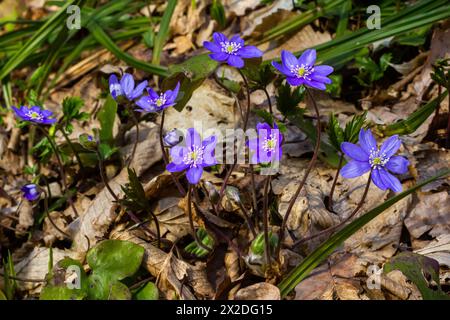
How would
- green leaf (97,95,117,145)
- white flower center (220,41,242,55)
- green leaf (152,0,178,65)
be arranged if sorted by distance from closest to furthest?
white flower center (220,41,242,55) < green leaf (97,95,117,145) < green leaf (152,0,178,65)

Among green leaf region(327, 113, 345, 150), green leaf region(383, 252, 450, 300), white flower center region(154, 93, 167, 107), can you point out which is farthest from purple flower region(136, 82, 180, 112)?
green leaf region(383, 252, 450, 300)

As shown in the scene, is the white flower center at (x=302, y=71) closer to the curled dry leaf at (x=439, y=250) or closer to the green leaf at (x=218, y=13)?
the curled dry leaf at (x=439, y=250)

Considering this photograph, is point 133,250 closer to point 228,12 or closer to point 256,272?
point 256,272

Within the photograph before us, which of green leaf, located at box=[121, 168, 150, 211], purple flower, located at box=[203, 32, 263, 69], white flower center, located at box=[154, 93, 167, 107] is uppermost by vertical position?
purple flower, located at box=[203, 32, 263, 69]

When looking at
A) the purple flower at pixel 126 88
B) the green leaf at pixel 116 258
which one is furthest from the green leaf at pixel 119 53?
the green leaf at pixel 116 258

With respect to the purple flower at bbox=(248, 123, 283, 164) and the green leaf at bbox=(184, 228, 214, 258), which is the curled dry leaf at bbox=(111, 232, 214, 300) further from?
the purple flower at bbox=(248, 123, 283, 164)
